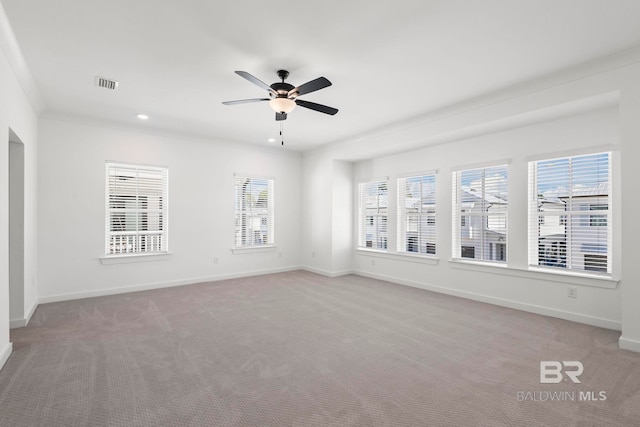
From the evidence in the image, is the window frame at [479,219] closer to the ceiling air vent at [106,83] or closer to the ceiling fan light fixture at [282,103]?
the ceiling fan light fixture at [282,103]

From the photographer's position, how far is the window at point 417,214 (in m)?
5.78

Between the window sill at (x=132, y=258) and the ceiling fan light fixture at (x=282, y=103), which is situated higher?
A: the ceiling fan light fixture at (x=282, y=103)

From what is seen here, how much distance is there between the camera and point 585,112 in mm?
3928

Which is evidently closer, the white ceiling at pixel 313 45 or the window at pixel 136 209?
the white ceiling at pixel 313 45

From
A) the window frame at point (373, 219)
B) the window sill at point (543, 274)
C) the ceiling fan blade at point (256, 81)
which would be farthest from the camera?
the window frame at point (373, 219)

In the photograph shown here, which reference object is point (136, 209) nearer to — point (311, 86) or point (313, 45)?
point (311, 86)

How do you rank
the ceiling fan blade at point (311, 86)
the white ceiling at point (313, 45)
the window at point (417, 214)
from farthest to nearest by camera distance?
the window at point (417, 214), the ceiling fan blade at point (311, 86), the white ceiling at point (313, 45)

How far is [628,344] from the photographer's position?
123 inches

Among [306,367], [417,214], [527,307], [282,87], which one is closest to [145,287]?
[306,367]

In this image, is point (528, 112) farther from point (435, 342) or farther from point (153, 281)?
point (153, 281)

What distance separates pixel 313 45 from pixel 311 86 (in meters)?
0.36

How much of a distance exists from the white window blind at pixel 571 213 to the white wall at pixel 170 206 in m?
4.83

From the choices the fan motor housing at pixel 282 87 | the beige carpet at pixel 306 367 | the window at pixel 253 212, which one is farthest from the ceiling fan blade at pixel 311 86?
the window at pixel 253 212

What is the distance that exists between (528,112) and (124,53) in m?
4.48
